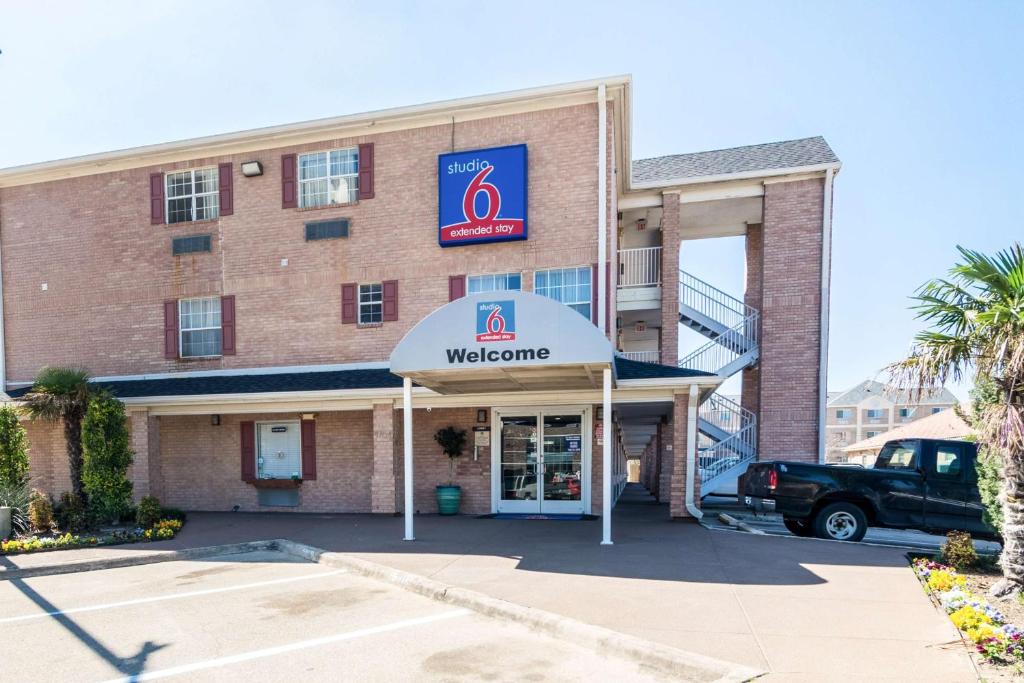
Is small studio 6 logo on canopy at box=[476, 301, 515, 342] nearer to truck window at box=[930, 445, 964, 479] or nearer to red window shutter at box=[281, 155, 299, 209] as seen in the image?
truck window at box=[930, 445, 964, 479]

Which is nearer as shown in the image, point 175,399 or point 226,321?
point 175,399

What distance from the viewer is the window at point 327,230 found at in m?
14.3

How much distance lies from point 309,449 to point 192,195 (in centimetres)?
749

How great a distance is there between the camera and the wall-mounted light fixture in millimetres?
14648

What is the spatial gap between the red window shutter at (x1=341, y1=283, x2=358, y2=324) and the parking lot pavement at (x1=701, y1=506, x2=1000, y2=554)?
919 cm

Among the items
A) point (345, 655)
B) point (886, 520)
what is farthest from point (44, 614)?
point (886, 520)

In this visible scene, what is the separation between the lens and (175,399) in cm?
1333

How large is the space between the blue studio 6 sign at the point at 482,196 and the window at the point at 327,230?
249 cm

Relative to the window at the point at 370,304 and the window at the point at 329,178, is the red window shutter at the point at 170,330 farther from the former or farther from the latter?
the window at the point at 370,304

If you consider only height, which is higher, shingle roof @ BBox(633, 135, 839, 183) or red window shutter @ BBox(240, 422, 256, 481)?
shingle roof @ BBox(633, 135, 839, 183)

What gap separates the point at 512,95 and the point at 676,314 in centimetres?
688

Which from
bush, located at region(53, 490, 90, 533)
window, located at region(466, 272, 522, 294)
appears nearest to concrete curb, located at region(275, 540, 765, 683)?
window, located at region(466, 272, 522, 294)

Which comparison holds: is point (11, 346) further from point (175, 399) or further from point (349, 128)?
point (349, 128)

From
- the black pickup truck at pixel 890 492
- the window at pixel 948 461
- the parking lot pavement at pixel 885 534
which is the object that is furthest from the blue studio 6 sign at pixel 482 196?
the window at pixel 948 461
